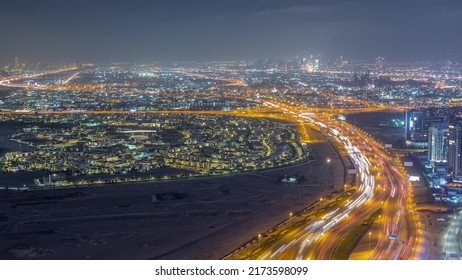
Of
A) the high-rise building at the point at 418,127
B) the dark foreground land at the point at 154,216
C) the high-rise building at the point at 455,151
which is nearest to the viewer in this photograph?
the dark foreground land at the point at 154,216

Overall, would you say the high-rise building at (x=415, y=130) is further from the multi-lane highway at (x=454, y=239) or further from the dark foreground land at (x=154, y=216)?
the multi-lane highway at (x=454, y=239)

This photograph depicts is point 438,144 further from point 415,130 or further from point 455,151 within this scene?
point 415,130

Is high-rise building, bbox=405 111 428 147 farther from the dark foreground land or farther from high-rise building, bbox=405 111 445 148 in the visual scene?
the dark foreground land

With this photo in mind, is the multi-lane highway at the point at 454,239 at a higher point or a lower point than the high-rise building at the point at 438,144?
lower

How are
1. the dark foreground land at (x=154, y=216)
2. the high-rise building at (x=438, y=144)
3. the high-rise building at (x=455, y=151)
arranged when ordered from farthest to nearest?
the high-rise building at (x=438, y=144), the high-rise building at (x=455, y=151), the dark foreground land at (x=154, y=216)

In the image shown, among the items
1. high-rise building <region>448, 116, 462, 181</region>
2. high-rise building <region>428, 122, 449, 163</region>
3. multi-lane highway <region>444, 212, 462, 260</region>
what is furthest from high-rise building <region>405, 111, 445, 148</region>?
multi-lane highway <region>444, 212, 462, 260</region>

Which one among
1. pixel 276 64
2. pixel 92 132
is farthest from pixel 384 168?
pixel 276 64

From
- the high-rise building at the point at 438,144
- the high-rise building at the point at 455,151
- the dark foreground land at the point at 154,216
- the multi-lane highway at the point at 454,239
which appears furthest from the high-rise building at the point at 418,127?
the multi-lane highway at the point at 454,239

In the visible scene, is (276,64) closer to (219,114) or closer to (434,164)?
(219,114)
